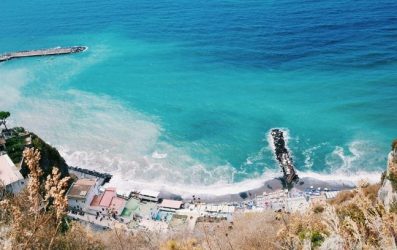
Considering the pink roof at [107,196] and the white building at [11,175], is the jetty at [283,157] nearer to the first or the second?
the pink roof at [107,196]

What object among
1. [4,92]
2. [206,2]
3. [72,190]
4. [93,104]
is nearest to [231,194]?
[72,190]

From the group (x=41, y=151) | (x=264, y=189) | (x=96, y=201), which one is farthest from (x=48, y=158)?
(x=264, y=189)

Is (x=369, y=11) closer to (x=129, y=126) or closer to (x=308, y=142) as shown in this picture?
(x=308, y=142)

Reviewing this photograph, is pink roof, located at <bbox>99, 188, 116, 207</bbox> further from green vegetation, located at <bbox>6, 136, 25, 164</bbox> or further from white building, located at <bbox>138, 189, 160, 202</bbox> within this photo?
green vegetation, located at <bbox>6, 136, 25, 164</bbox>

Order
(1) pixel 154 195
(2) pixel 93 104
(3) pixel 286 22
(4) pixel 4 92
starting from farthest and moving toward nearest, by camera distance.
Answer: (3) pixel 286 22, (4) pixel 4 92, (2) pixel 93 104, (1) pixel 154 195

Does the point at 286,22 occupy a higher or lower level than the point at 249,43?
higher

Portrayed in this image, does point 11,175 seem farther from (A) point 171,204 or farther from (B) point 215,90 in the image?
(B) point 215,90

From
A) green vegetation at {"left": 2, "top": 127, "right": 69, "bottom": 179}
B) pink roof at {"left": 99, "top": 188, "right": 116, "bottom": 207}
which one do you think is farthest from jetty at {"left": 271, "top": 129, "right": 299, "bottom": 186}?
green vegetation at {"left": 2, "top": 127, "right": 69, "bottom": 179}

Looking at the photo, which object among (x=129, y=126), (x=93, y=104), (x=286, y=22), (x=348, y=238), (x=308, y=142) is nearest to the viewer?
(x=348, y=238)
